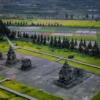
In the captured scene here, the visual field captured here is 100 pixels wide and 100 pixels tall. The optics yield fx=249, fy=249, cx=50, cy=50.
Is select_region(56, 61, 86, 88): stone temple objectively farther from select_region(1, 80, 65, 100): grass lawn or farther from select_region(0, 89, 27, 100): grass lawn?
select_region(0, 89, 27, 100): grass lawn

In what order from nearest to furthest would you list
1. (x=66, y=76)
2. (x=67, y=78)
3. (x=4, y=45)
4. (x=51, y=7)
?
(x=66, y=76), (x=67, y=78), (x=4, y=45), (x=51, y=7)

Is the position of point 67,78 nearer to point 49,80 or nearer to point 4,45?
point 49,80

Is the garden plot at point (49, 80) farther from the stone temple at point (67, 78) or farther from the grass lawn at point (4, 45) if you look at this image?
the grass lawn at point (4, 45)

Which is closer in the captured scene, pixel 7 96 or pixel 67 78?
pixel 7 96

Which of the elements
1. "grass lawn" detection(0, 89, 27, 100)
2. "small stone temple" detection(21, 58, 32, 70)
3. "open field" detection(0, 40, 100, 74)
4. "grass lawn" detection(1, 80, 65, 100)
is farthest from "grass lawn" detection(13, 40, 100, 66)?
"grass lawn" detection(0, 89, 27, 100)

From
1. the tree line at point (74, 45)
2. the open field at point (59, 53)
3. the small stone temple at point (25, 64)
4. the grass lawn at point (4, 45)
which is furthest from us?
the grass lawn at point (4, 45)

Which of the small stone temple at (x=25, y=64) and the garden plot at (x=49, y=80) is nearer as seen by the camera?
the garden plot at (x=49, y=80)

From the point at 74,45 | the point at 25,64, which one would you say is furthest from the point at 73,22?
the point at 25,64

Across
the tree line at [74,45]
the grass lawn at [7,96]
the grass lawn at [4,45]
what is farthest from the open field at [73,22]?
the grass lawn at [7,96]
